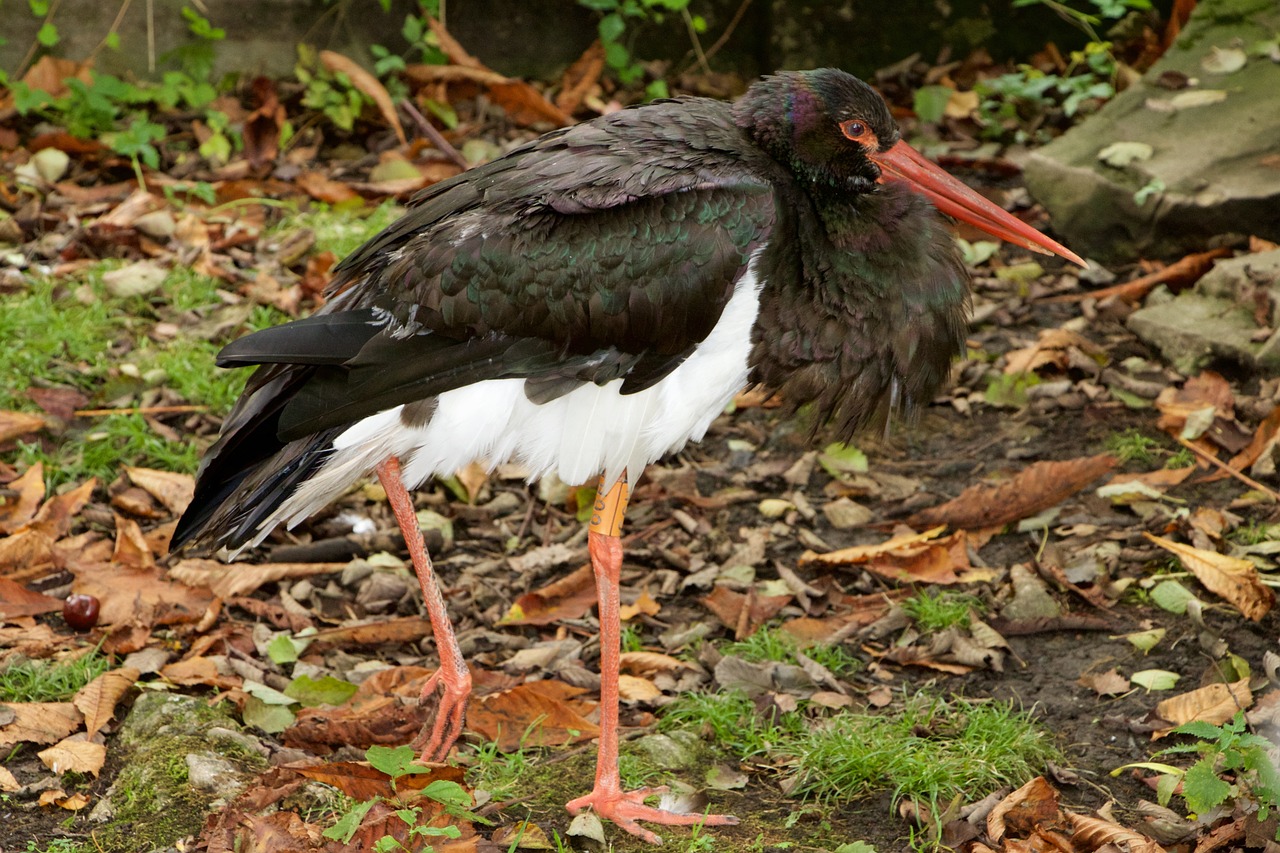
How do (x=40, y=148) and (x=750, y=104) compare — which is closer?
(x=750, y=104)

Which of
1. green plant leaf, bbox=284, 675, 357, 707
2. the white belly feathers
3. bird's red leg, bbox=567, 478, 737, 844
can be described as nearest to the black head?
the white belly feathers

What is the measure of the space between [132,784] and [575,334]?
5.01 ft

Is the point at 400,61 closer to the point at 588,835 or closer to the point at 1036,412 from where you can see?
the point at 1036,412

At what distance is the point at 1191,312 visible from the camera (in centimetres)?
527

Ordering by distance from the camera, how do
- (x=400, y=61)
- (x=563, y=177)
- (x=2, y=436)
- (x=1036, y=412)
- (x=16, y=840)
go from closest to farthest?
(x=16, y=840)
(x=563, y=177)
(x=2, y=436)
(x=1036, y=412)
(x=400, y=61)

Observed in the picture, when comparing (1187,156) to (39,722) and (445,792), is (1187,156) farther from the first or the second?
(39,722)

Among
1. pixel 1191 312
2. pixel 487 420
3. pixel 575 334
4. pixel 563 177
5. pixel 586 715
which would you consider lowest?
pixel 586 715

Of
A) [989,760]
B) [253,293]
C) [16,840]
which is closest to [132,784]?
[16,840]

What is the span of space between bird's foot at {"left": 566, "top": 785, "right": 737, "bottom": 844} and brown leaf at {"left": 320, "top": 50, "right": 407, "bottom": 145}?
14.4 feet

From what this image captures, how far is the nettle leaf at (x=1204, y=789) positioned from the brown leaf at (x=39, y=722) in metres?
2.69

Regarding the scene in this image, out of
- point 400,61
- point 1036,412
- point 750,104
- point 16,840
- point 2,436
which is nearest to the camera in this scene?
point 16,840

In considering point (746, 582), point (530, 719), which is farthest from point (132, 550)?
point (746, 582)

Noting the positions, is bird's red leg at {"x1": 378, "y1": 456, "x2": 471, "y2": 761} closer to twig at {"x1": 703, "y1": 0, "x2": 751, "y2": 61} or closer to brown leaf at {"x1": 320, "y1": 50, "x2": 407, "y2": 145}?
brown leaf at {"x1": 320, "y1": 50, "x2": 407, "y2": 145}

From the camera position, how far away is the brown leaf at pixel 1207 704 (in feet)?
11.2
